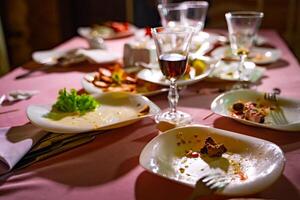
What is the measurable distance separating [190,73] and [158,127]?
0.42m

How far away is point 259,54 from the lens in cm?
158

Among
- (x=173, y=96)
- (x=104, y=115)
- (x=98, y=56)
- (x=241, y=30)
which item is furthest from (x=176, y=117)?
(x=98, y=56)

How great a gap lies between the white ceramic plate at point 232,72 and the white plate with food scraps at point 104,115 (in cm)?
37

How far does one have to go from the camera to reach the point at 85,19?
11.7ft

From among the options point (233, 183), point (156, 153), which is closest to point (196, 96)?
point (156, 153)

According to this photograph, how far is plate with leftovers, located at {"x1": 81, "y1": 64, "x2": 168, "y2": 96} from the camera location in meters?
1.15

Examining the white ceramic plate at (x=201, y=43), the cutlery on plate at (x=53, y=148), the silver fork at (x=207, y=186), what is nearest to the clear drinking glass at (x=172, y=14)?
the white ceramic plate at (x=201, y=43)

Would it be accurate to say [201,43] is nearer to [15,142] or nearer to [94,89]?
[94,89]

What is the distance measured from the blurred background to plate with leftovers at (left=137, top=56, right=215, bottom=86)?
207cm

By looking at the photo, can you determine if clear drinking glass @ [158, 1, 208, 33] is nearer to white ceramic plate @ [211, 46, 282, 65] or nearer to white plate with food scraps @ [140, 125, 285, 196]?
white ceramic plate @ [211, 46, 282, 65]

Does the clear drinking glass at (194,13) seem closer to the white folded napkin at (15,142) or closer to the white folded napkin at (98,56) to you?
the white folded napkin at (98,56)

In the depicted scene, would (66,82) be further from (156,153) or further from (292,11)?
(292,11)

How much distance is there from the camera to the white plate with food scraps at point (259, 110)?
2.82ft

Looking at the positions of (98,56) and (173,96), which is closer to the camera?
(173,96)
